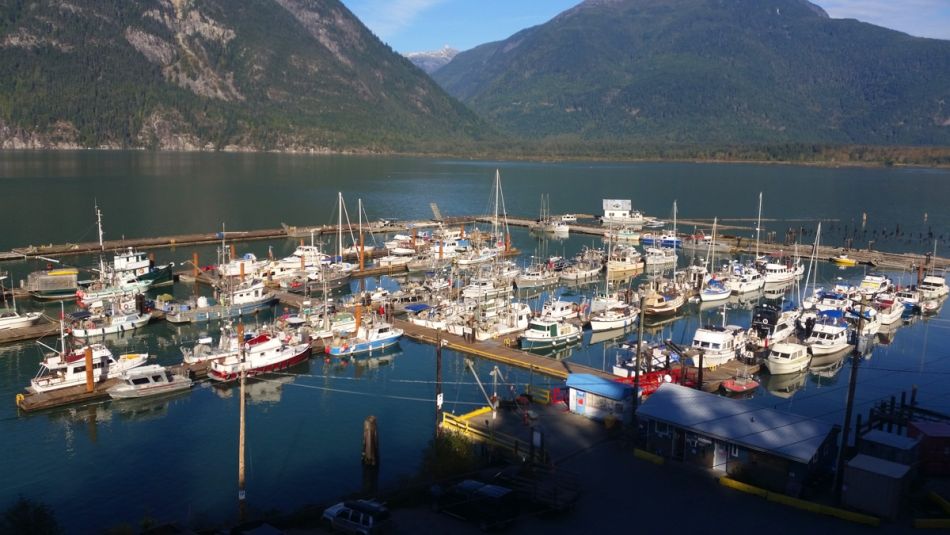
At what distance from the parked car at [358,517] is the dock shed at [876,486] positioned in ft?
33.0

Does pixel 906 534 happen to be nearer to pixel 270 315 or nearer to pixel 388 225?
pixel 270 315

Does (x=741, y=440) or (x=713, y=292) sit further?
(x=713, y=292)

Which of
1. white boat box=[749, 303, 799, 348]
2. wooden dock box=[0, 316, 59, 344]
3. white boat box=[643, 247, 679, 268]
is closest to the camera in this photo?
white boat box=[749, 303, 799, 348]

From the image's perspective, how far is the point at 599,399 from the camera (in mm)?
22047

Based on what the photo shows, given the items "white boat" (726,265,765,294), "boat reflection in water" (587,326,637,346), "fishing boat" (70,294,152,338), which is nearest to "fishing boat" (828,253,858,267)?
"white boat" (726,265,765,294)

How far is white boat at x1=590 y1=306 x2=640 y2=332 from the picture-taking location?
38.3 metres

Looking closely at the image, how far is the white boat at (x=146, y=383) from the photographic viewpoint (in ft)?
89.2

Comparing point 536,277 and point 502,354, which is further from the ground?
point 536,277

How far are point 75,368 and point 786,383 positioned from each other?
91.3 feet

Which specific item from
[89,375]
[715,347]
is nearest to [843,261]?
[715,347]

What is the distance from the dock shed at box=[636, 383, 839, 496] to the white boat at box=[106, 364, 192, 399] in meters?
17.5

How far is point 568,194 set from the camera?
123562mm

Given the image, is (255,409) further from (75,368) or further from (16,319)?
(16,319)

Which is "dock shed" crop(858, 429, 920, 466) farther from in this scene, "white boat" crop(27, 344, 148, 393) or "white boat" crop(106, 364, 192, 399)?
"white boat" crop(27, 344, 148, 393)
